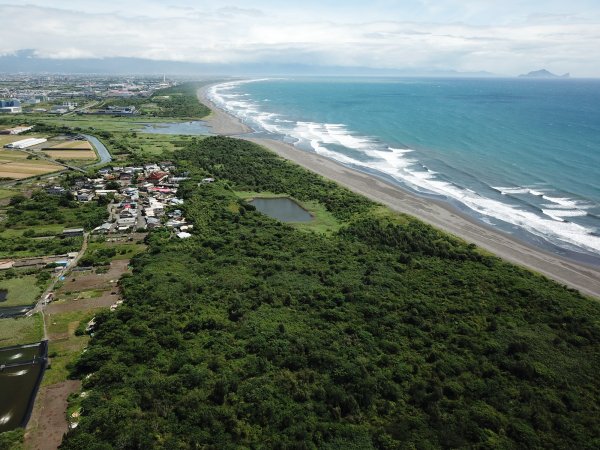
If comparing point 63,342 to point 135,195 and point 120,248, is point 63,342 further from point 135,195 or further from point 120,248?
point 135,195

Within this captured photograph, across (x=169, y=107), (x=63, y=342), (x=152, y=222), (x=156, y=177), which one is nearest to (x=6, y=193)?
(x=156, y=177)

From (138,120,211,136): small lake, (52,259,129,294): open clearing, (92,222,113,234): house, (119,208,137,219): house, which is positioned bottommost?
(52,259,129,294): open clearing

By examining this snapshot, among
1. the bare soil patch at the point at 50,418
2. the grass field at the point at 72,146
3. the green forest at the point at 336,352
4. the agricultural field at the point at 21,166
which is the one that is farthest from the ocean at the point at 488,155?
the agricultural field at the point at 21,166

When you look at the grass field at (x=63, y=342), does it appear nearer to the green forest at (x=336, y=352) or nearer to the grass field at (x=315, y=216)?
the green forest at (x=336, y=352)

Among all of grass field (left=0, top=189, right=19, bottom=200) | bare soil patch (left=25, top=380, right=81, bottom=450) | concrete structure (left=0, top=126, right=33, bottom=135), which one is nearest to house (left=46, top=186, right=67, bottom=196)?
grass field (left=0, top=189, right=19, bottom=200)

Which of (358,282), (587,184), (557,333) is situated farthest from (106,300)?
(587,184)

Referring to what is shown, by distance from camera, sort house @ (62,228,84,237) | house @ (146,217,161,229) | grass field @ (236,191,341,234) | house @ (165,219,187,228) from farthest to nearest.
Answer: grass field @ (236,191,341,234) → house @ (165,219,187,228) → house @ (146,217,161,229) → house @ (62,228,84,237)

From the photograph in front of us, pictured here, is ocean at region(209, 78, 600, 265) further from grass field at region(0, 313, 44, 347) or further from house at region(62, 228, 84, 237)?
grass field at region(0, 313, 44, 347)
